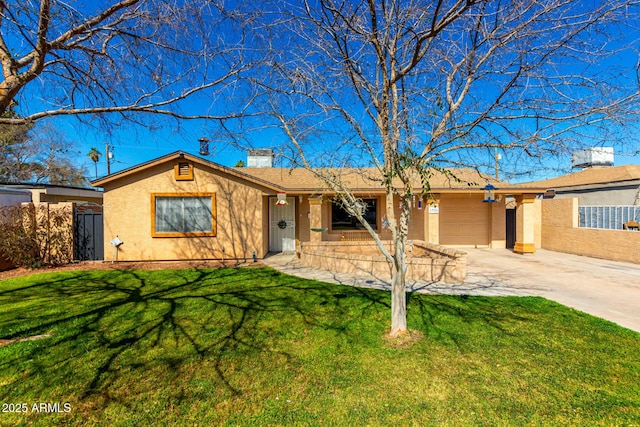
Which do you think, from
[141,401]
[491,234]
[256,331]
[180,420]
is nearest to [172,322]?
[256,331]

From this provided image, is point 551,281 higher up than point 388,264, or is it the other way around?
point 388,264

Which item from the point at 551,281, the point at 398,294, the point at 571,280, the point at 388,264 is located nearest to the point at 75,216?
the point at 388,264

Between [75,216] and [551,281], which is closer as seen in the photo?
[551,281]

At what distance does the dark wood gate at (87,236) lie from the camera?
33.2 feet

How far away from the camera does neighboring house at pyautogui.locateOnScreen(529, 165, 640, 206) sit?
11.5m

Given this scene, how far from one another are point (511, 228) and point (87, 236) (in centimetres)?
1851

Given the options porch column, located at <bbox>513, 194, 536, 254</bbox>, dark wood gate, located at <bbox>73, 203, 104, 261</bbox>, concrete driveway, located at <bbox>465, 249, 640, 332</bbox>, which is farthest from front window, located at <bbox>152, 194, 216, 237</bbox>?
porch column, located at <bbox>513, 194, 536, 254</bbox>

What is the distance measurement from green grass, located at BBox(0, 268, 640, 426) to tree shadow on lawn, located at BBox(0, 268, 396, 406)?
0.03 metres

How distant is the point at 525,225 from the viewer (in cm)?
1227

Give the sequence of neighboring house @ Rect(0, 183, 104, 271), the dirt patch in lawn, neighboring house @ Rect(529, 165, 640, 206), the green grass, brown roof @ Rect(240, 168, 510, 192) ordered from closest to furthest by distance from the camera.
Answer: the green grass, the dirt patch in lawn, neighboring house @ Rect(0, 183, 104, 271), brown roof @ Rect(240, 168, 510, 192), neighboring house @ Rect(529, 165, 640, 206)

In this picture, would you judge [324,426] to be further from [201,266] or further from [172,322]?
[201,266]

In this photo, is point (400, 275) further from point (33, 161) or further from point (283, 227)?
point (33, 161)

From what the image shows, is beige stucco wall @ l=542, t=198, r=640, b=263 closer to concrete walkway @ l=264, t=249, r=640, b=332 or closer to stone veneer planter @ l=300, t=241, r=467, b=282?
concrete walkway @ l=264, t=249, r=640, b=332

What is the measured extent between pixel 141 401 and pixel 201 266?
7.44 m
